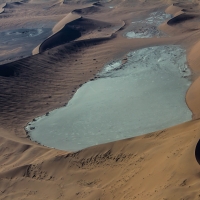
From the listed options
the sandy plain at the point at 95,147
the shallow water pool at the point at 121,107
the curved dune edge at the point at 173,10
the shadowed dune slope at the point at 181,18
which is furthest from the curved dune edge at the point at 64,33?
the shallow water pool at the point at 121,107

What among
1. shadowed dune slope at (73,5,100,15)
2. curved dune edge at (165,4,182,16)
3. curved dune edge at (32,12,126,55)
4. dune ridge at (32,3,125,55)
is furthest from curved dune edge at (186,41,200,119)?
shadowed dune slope at (73,5,100,15)

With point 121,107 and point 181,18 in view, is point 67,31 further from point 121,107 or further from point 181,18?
point 121,107

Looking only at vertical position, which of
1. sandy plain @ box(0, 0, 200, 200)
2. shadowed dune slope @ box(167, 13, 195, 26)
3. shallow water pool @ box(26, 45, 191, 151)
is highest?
shadowed dune slope @ box(167, 13, 195, 26)

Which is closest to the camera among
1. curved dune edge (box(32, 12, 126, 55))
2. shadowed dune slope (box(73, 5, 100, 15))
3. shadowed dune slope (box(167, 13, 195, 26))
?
curved dune edge (box(32, 12, 126, 55))

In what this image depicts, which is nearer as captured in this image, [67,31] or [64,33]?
[64,33]

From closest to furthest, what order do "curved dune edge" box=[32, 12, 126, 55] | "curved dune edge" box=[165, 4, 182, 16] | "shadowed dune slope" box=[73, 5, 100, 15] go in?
"curved dune edge" box=[32, 12, 126, 55], "curved dune edge" box=[165, 4, 182, 16], "shadowed dune slope" box=[73, 5, 100, 15]

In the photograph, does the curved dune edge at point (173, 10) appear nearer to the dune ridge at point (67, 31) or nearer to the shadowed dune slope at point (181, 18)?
the shadowed dune slope at point (181, 18)

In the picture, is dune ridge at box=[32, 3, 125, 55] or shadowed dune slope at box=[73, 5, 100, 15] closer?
dune ridge at box=[32, 3, 125, 55]

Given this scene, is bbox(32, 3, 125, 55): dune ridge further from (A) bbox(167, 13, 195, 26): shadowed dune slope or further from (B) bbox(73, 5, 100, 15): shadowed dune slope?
(A) bbox(167, 13, 195, 26): shadowed dune slope

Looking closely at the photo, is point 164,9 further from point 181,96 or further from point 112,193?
point 112,193

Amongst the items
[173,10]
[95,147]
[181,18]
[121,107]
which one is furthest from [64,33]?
[95,147]

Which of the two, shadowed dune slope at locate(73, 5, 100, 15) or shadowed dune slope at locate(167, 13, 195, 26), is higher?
shadowed dune slope at locate(73, 5, 100, 15)
